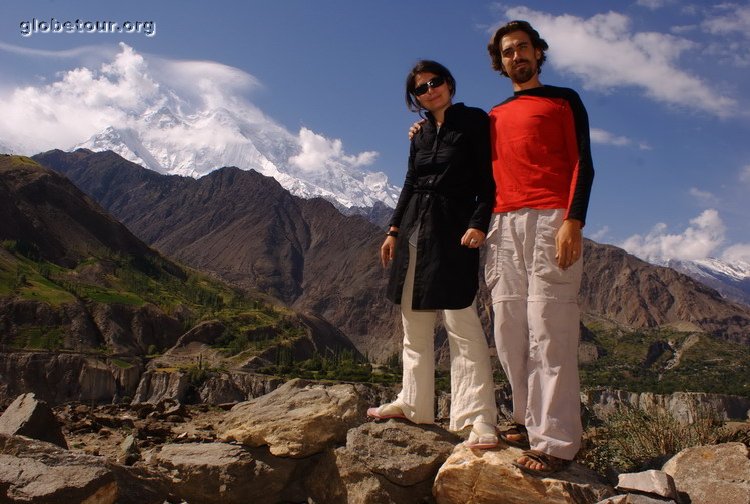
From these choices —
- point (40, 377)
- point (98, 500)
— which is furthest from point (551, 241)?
point (40, 377)

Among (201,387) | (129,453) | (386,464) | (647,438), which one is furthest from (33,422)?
(201,387)

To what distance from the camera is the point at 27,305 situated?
3745 inches

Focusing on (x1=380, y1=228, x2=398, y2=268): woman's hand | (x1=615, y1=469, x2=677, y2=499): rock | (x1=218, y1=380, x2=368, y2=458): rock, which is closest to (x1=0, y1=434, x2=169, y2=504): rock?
(x1=218, y1=380, x2=368, y2=458): rock

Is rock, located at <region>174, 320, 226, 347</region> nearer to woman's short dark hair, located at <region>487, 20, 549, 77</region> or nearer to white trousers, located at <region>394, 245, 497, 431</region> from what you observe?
white trousers, located at <region>394, 245, 497, 431</region>

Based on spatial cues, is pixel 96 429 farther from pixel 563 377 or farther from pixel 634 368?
pixel 634 368

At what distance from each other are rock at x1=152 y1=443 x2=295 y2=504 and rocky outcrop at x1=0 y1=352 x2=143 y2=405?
75.0m

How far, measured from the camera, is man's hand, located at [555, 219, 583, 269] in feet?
15.3

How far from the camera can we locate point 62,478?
466 centimetres

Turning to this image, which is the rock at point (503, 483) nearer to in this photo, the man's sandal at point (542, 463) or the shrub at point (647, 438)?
the man's sandal at point (542, 463)

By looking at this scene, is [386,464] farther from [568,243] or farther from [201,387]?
[201,387]

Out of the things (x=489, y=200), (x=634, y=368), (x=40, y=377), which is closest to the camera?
(x=489, y=200)

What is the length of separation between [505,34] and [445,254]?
193cm

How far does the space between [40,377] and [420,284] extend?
84.7 m

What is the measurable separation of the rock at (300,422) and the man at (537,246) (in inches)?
62.6
